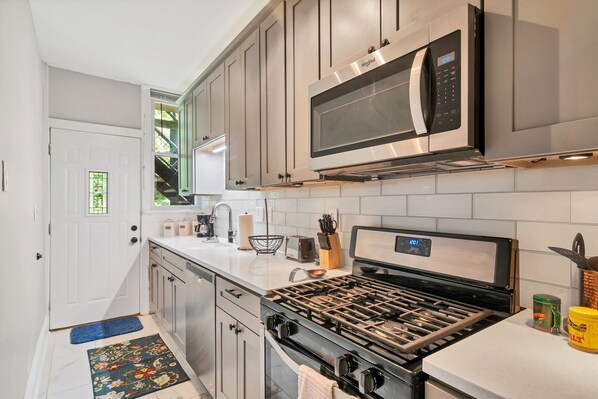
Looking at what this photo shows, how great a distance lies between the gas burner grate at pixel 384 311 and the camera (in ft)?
2.89

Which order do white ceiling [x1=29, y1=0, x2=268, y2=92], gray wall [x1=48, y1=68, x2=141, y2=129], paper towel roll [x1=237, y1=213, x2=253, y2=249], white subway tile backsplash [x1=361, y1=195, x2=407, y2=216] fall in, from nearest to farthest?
white subway tile backsplash [x1=361, y1=195, x2=407, y2=216] → white ceiling [x1=29, y1=0, x2=268, y2=92] → paper towel roll [x1=237, y1=213, x2=253, y2=249] → gray wall [x1=48, y1=68, x2=141, y2=129]

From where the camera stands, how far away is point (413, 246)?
139cm

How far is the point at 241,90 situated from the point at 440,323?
6.58 feet

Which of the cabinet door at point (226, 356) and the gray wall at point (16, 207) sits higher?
the gray wall at point (16, 207)

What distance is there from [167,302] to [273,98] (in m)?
2.05

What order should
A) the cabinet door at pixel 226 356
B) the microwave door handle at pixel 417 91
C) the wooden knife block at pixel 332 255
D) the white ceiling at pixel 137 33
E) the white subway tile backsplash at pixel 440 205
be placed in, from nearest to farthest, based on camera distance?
the microwave door handle at pixel 417 91 < the white subway tile backsplash at pixel 440 205 < the cabinet door at pixel 226 356 < the wooden knife block at pixel 332 255 < the white ceiling at pixel 137 33

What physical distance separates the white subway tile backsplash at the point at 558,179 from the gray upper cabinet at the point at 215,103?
2.14 metres

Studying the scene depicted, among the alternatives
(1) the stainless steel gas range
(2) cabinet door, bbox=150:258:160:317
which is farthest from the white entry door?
(1) the stainless steel gas range

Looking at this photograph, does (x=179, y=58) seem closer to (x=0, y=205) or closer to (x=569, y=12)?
(x=0, y=205)

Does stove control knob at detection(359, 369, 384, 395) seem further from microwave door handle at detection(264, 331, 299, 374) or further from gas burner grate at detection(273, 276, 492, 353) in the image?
microwave door handle at detection(264, 331, 299, 374)

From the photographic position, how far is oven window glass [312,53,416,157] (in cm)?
111

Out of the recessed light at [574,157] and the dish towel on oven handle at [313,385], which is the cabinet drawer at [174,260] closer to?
the dish towel on oven handle at [313,385]

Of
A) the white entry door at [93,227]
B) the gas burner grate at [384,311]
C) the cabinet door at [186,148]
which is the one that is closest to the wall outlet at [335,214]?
the gas burner grate at [384,311]

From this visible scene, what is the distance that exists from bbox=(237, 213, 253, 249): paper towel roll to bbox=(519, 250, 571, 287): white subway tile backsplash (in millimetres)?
1900
